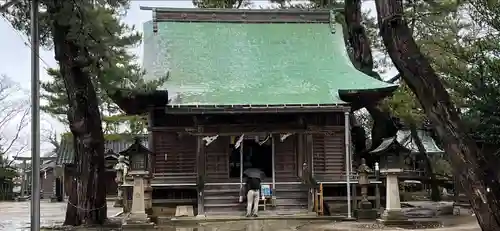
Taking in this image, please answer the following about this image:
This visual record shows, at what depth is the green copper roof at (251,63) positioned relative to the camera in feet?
61.2

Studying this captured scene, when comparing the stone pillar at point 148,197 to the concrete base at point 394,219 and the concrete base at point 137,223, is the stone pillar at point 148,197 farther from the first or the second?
the concrete base at point 394,219

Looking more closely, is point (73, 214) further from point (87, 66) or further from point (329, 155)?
point (329, 155)

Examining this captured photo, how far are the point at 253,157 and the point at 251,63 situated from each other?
3.48m

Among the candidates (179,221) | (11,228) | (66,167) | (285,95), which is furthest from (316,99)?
(66,167)

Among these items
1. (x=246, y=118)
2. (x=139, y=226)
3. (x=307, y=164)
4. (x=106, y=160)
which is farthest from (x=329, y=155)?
(x=106, y=160)

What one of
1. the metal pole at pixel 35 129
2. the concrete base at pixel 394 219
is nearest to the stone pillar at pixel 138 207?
the metal pole at pixel 35 129

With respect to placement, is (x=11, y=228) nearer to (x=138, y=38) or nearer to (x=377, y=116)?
(x=138, y=38)

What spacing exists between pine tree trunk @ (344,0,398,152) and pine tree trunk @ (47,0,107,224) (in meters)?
12.0

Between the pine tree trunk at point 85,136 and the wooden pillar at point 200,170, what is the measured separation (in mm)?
3597

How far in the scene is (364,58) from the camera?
24.1m

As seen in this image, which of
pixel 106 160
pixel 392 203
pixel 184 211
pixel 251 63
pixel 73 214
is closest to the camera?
pixel 73 214

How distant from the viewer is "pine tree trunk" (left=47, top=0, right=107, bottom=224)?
48.2 ft

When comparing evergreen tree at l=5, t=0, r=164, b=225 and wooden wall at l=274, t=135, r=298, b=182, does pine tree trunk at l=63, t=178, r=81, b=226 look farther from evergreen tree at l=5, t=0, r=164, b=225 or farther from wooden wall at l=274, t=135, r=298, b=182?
wooden wall at l=274, t=135, r=298, b=182

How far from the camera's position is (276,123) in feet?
61.7
